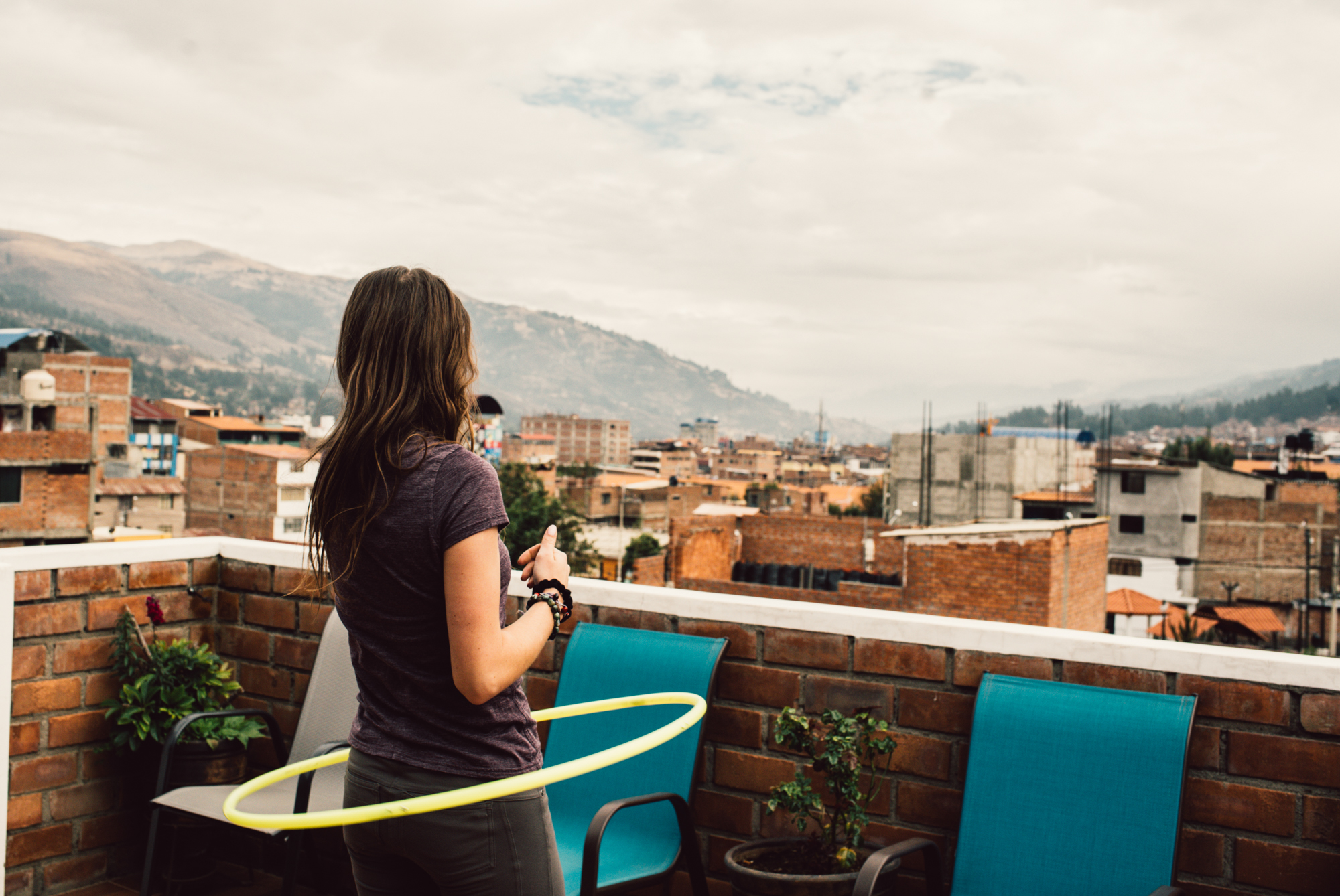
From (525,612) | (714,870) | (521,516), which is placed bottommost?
(521,516)

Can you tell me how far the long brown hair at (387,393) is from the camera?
1.20 metres

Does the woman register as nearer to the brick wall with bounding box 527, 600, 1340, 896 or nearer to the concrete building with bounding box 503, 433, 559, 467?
the brick wall with bounding box 527, 600, 1340, 896

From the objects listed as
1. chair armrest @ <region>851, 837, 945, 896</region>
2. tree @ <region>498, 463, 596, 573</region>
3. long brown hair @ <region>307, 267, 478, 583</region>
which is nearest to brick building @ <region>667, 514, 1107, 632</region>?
tree @ <region>498, 463, 596, 573</region>

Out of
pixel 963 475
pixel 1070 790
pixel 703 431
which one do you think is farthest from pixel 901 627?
pixel 703 431

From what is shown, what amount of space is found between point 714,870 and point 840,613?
2.50ft

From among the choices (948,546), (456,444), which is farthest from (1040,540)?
(456,444)

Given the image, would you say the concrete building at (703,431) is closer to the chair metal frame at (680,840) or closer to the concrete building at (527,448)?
the concrete building at (527,448)

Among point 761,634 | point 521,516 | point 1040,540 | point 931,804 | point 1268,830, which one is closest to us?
point 1268,830

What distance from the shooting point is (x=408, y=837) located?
1.19m

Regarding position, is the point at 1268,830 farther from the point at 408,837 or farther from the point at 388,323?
the point at 388,323

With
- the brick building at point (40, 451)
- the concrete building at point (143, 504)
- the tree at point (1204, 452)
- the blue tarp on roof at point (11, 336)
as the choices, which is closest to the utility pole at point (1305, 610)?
the tree at point (1204, 452)

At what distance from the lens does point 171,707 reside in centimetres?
290

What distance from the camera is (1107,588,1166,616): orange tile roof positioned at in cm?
2736

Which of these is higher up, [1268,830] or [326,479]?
[326,479]
